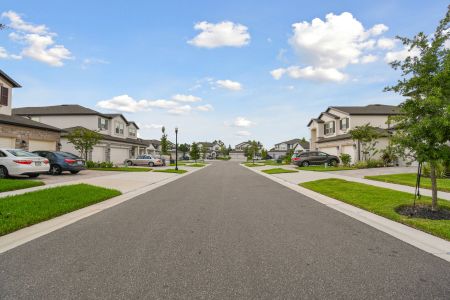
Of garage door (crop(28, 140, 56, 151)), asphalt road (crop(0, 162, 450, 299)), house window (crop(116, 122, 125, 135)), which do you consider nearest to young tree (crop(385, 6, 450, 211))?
asphalt road (crop(0, 162, 450, 299))

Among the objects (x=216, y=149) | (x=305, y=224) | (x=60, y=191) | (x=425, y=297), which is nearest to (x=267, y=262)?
(x=425, y=297)

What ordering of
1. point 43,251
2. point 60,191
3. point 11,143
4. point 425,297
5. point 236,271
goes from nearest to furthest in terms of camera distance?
point 425,297 < point 236,271 < point 43,251 < point 60,191 < point 11,143

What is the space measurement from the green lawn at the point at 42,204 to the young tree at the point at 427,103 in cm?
876

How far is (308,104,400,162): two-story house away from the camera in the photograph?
2995 cm

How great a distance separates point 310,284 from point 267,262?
0.77m

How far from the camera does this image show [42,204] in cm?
747

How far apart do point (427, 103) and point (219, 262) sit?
612 cm

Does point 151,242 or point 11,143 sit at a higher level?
point 11,143

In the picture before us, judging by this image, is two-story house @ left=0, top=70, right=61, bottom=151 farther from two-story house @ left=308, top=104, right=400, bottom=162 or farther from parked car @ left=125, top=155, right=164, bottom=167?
two-story house @ left=308, top=104, right=400, bottom=162

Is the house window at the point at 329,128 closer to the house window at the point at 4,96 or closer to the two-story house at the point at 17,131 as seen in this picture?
the two-story house at the point at 17,131

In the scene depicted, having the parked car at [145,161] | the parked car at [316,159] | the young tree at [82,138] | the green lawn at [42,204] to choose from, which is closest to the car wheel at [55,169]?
the young tree at [82,138]

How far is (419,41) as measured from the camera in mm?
7016

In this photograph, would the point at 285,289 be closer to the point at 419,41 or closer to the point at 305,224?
the point at 305,224

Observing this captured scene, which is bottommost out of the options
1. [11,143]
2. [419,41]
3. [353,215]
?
[353,215]
